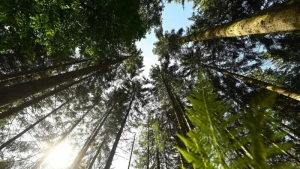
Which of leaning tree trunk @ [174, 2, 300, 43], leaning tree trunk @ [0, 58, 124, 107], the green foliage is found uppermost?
leaning tree trunk @ [0, 58, 124, 107]

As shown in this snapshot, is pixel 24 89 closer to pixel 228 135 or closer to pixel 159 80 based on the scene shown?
pixel 228 135

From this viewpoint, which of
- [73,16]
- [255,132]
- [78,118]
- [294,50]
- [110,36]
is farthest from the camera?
[78,118]

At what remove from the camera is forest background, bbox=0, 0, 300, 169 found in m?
0.83

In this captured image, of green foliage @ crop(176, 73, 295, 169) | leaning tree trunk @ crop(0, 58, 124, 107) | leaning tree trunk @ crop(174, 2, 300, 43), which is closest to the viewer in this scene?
green foliage @ crop(176, 73, 295, 169)

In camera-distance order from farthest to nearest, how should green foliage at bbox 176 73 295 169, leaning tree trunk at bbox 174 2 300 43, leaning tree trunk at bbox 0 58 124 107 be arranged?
leaning tree trunk at bbox 0 58 124 107, leaning tree trunk at bbox 174 2 300 43, green foliage at bbox 176 73 295 169

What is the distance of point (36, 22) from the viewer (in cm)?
610

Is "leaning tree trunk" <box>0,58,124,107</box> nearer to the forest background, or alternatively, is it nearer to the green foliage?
the forest background

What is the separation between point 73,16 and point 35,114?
30.2 feet

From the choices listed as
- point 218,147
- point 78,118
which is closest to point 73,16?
point 218,147

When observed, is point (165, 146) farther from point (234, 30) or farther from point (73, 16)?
point (234, 30)

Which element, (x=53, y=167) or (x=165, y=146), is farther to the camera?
(x=53, y=167)

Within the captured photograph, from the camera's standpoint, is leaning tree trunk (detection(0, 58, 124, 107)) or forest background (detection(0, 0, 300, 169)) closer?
forest background (detection(0, 0, 300, 169))

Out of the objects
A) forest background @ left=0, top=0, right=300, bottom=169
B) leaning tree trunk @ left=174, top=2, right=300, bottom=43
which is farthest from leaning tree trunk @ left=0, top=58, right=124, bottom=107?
leaning tree trunk @ left=174, top=2, right=300, bottom=43

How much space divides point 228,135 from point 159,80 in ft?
Result: 57.9
